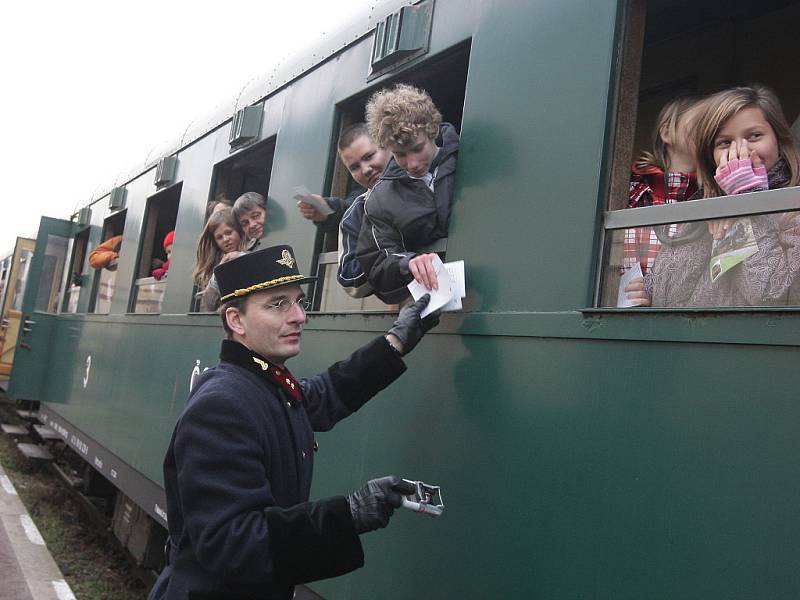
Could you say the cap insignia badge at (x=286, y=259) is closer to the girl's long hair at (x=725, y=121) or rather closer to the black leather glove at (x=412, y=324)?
the black leather glove at (x=412, y=324)

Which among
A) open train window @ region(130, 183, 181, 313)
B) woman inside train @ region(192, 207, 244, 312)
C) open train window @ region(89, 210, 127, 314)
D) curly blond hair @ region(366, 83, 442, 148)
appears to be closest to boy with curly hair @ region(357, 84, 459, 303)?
curly blond hair @ region(366, 83, 442, 148)

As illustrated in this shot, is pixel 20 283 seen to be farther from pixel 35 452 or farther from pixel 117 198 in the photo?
pixel 117 198

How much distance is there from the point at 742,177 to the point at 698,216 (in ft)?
0.50

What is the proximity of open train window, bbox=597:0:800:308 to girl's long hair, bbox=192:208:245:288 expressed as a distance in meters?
2.41

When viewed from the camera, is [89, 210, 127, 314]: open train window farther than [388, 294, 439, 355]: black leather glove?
Yes

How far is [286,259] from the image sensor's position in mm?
2422

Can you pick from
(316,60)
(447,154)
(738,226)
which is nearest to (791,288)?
(738,226)

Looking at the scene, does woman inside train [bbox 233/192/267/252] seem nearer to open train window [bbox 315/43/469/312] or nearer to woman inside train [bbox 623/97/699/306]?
open train window [bbox 315/43/469/312]

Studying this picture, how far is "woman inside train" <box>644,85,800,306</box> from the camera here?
1.73 m

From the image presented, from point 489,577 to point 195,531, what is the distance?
773 millimetres

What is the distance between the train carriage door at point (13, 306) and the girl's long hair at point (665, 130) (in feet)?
38.2

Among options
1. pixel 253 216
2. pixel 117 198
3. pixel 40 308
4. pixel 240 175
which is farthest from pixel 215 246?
pixel 40 308

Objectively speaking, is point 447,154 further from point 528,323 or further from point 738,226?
point 738,226

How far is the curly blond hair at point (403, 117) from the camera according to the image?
2.55 meters
